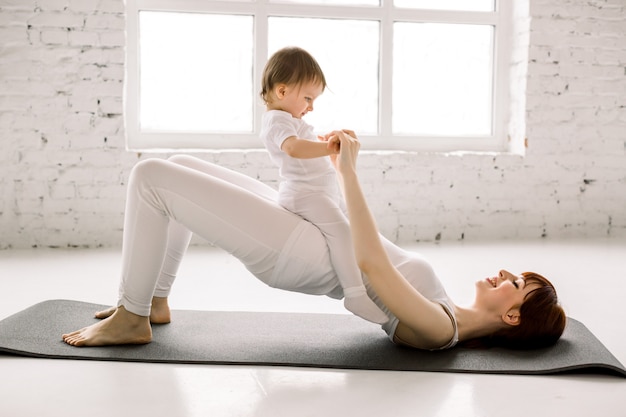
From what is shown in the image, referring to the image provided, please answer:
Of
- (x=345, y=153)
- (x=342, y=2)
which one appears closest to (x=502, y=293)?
(x=345, y=153)

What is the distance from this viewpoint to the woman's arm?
2.18 metres

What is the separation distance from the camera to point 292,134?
2377mm

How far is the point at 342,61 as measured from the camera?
5492 mm

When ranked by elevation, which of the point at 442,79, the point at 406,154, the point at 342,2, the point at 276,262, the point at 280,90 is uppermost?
the point at 342,2

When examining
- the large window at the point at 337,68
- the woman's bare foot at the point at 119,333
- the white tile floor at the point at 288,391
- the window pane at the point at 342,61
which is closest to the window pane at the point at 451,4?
the large window at the point at 337,68

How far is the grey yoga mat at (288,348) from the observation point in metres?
2.26

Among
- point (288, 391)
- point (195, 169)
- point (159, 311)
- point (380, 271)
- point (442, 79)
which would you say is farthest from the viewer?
point (442, 79)

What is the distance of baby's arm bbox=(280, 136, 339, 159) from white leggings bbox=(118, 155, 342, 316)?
18 centimetres

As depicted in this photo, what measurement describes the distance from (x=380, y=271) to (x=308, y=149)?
17.1 inches

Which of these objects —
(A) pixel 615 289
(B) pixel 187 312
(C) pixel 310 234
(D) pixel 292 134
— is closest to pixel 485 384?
(C) pixel 310 234

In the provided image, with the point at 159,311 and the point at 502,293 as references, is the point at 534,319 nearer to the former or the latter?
the point at 502,293

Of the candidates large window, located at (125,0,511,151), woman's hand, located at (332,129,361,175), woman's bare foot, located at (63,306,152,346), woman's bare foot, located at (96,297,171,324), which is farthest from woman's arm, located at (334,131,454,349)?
large window, located at (125,0,511,151)

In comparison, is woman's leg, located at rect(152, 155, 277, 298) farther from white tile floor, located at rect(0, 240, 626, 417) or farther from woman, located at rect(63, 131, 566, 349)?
white tile floor, located at rect(0, 240, 626, 417)

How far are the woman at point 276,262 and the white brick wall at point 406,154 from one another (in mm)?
2650
